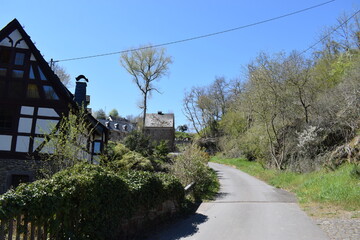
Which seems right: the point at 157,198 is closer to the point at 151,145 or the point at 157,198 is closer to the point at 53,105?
the point at 53,105

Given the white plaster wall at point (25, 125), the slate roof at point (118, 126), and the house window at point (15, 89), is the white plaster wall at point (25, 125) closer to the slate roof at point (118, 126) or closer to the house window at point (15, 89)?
the house window at point (15, 89)

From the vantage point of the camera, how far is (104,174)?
21.0 feet

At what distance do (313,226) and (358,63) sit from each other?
13.9m

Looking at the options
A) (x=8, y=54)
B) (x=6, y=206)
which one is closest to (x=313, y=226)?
(x=6, y=206)

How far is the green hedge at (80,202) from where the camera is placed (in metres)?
4.73

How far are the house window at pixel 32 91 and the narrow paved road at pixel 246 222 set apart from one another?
36.1ft

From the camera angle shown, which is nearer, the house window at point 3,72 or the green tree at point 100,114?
the house window at point 3,72

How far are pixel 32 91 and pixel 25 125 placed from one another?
1913 millimetres

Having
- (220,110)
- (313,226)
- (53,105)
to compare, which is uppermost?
(220,110)

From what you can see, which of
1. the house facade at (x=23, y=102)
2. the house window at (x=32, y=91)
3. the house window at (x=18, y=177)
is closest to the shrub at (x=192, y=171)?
the house facade at (x=23, y=102)

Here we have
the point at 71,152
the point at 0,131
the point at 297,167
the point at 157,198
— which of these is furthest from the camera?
the point at 297,167

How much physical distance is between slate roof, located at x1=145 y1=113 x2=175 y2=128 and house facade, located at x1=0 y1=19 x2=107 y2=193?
4424 cm

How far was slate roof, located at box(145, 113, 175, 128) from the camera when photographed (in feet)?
204

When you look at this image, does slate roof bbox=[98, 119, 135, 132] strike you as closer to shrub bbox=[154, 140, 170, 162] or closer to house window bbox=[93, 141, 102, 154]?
shrub bbox=[154, 140, 170, 162]
